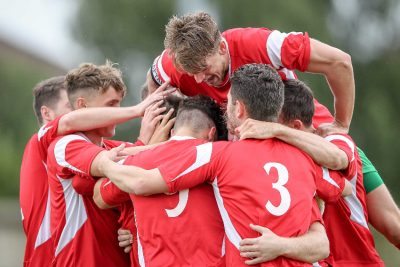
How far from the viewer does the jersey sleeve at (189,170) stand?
19.5 ft

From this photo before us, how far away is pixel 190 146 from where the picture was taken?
6.10 m

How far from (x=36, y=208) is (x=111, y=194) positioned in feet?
4.28

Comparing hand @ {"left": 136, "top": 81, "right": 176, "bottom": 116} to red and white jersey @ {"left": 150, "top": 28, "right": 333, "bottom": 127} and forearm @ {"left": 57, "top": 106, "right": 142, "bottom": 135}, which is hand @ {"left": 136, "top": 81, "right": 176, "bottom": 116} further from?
red and white jersey @ {"left": 150, "top": 28, "right": 333, "bottom": 127}

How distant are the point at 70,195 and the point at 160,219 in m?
1.10

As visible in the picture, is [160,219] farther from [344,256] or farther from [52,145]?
[344,256]

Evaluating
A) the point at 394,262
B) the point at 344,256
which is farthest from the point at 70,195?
the point at 394,262

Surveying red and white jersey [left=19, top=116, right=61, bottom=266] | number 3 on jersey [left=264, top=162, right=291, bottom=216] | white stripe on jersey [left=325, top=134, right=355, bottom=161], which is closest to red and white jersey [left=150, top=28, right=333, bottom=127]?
white stripe on jersey [left=325, top=134, right=355, bottom=161]

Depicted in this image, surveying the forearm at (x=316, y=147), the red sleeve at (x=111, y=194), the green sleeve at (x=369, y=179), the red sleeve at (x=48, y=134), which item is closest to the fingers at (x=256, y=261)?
the forearm at (x=316, y=147)

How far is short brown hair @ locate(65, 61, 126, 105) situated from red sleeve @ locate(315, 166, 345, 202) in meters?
1.87

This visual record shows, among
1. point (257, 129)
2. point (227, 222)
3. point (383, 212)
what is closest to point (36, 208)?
point (227, 222)

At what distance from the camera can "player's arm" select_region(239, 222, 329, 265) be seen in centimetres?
578

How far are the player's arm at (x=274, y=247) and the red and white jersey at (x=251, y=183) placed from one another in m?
0.05

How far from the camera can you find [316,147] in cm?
613

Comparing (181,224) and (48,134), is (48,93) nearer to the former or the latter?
(48,134)
